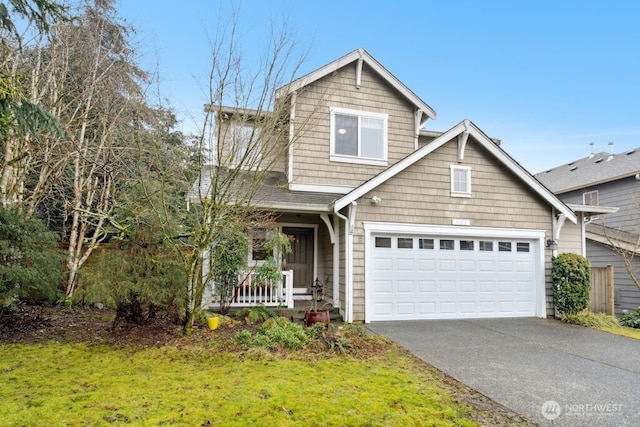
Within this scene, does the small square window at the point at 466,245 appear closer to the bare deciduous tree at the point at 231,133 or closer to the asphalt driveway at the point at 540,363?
the asphalt driveway at the point at 540,363

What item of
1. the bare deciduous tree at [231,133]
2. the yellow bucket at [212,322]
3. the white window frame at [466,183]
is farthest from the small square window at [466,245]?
the yellow bucket at [212,322]

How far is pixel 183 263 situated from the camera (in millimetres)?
6621

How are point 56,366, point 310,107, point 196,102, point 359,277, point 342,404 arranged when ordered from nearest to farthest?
point 342,404 < point 56,366 < point 196,102 < point 359,277 < point 310,107

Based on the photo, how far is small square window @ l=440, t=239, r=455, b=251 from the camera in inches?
374

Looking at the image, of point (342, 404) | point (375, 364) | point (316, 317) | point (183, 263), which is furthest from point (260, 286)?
point (342, 404)

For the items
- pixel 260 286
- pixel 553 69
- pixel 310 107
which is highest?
pixel 553 69

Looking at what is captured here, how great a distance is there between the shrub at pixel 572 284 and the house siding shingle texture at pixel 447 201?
0.42 metres

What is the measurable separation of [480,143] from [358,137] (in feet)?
11.2

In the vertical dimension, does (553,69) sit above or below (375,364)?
above

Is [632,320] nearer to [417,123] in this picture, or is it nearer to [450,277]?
[450,277]

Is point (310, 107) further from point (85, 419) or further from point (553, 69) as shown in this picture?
point (553, 69)

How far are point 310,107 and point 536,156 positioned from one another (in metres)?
20.3

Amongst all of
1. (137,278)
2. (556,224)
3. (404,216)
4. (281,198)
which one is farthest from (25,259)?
(556,224)

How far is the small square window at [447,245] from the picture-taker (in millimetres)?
9492
